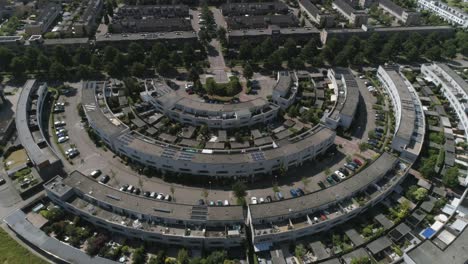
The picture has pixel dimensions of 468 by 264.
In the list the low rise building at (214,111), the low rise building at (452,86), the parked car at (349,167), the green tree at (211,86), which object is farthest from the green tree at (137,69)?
the low rise building at (452,86)

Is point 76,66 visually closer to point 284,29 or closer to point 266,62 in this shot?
point 266,62

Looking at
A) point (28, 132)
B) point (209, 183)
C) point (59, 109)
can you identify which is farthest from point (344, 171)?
point (59, 109)

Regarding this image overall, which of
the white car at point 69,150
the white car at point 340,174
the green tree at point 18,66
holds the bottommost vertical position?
the white car at point 340,174

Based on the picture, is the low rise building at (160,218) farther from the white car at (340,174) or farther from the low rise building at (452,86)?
the low rise building at (452,86)

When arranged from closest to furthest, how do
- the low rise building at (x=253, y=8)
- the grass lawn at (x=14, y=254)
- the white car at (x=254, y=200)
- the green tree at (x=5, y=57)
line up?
the grass lawn at (x=14, y=254) < the white car at (x=254, y=200) < the green tree at (x=5, y=57) < the low rise building at (x=253, y=8)

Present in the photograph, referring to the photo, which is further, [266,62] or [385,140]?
[266,62]

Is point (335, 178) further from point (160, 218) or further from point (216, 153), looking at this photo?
point (160, 218)

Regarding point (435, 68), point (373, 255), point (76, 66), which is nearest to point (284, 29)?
point (435, 68)
